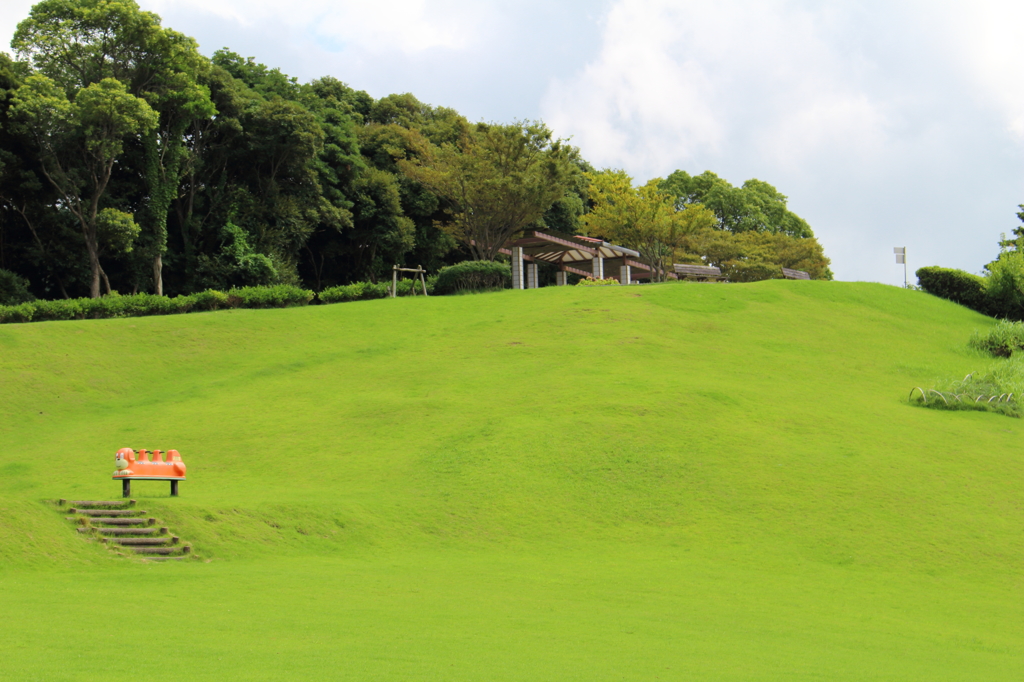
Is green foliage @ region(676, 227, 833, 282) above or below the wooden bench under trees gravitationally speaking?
above

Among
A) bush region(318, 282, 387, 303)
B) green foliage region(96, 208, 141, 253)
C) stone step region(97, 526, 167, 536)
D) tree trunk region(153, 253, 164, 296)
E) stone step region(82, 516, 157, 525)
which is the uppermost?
green foliage region(96, 208, 141, 253)

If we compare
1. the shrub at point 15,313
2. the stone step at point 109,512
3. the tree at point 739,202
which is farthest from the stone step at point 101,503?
the tree at point 739,202

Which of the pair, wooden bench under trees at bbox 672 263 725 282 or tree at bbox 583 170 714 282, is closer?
tree at bbox 583 170 714 282

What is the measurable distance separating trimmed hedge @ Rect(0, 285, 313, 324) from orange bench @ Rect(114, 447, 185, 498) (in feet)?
58.4

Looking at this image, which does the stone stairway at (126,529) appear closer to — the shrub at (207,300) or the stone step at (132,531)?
the stone step at (132,531)

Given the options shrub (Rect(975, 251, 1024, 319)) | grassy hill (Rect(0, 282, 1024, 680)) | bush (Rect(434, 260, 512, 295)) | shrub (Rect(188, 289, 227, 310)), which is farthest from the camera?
bush (Rect(434, 260, 512, 295))

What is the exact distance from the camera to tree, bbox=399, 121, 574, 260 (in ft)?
141

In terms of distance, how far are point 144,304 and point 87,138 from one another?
11.9 metres

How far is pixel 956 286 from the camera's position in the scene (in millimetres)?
A: 38438

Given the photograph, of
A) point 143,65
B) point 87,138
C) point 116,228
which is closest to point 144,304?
point 116,228

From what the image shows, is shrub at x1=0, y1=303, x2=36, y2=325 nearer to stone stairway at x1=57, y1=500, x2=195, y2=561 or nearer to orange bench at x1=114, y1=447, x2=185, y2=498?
orange bench at x1=114, y1=447, x2=185, y2=498

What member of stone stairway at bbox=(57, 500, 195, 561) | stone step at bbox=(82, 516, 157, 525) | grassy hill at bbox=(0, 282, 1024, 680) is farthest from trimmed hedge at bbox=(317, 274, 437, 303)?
stone step at bbox=(82, 516, 157, 525)

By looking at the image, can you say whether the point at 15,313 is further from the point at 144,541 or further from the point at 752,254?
the point at 752,254

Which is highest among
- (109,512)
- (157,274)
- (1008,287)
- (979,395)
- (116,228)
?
(116,228)
